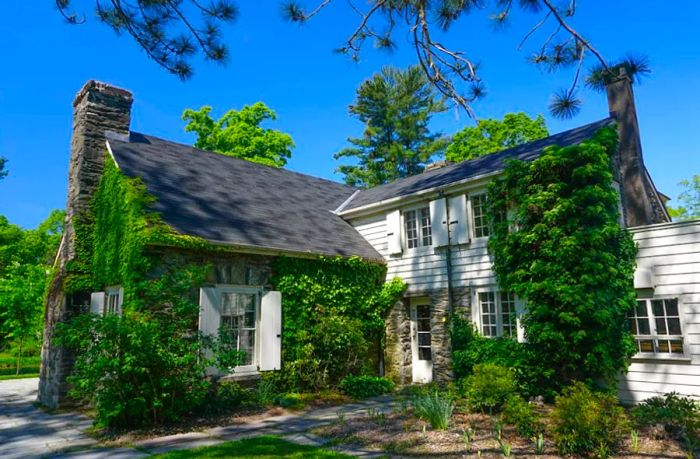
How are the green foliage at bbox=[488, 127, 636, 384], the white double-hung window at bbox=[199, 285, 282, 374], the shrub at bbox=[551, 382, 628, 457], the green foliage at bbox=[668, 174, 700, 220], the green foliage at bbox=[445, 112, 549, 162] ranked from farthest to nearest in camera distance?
the green foliage at bbox=[668, 174, 700, 220]
the green foliage at bbox=[445, 112, 549, 162]
the white double-hung window at bbox=[199, 285, 282, 374]
the green foliage at bbox=[488, 127, 636, 384]
the shrub at bbox=[551, 382, 628, 457]

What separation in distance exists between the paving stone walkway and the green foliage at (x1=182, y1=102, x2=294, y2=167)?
18.5m

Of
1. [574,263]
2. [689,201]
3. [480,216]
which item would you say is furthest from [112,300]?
[689,201]

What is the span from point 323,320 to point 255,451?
4581 mm

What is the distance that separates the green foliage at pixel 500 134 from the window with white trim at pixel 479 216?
56.4ft

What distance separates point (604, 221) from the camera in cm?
845

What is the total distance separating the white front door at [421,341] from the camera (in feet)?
37.2

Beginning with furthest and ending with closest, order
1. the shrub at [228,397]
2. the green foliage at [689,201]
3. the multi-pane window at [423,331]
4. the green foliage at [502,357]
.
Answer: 1. the green foliage at [689,201]
2. the multi-pane window at [423,331]
3. the green foliage at [502,357]
4. the shrub at [228,397]

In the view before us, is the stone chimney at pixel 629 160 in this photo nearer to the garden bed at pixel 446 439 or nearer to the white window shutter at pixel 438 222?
the white window shutter at pixel 438 222

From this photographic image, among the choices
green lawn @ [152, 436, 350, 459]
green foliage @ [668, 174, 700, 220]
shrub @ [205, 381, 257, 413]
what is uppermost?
green foliage @ [668, 174, 700, 220]

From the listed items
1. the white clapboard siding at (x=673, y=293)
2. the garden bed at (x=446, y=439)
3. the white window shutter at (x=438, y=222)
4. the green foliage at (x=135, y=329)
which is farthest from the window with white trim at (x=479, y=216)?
the green foliage at (x=135, y=329)

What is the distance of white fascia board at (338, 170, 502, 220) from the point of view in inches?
416

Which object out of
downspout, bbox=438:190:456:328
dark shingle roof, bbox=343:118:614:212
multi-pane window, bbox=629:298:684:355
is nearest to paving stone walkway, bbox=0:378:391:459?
downspout, bbox=438:190:456:328

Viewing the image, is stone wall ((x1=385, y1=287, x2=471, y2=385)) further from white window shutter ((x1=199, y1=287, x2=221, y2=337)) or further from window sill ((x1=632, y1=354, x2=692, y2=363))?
white window shutter ((x1=199, y1=287, x2=221, y2=337))

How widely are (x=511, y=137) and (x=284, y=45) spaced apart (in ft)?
77.5
